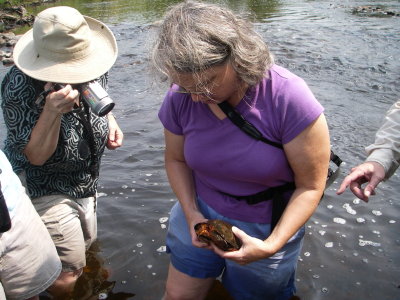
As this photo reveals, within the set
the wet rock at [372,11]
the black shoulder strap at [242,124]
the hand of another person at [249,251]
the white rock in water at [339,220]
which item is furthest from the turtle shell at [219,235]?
the wet rock at [372,11]

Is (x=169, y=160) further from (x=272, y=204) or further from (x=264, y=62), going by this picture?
(x=264, y=62)

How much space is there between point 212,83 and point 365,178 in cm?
134

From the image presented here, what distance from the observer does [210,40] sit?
2.15 m

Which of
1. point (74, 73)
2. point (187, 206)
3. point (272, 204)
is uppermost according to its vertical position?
point (74, 73)

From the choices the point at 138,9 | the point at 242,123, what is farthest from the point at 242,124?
the point at 138,9

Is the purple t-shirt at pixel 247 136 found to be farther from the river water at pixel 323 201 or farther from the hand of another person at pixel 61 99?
the hand of another person at pixel 61 99

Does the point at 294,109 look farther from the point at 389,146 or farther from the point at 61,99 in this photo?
the point at 61,99

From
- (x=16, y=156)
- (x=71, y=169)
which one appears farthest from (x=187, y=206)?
(x=16, y=156)

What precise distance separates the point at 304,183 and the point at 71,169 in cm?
189

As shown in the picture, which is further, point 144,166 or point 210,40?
point 144,166

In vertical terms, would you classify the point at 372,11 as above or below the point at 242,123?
below

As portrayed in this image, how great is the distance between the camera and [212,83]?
7.47ft

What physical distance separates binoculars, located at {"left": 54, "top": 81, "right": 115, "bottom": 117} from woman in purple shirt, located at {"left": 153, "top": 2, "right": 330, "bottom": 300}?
36 cm

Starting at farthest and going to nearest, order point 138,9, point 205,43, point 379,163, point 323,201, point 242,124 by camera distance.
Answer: point 138,9 → point 323,201 → point 379,163 → point 242,124 → point 205,43
